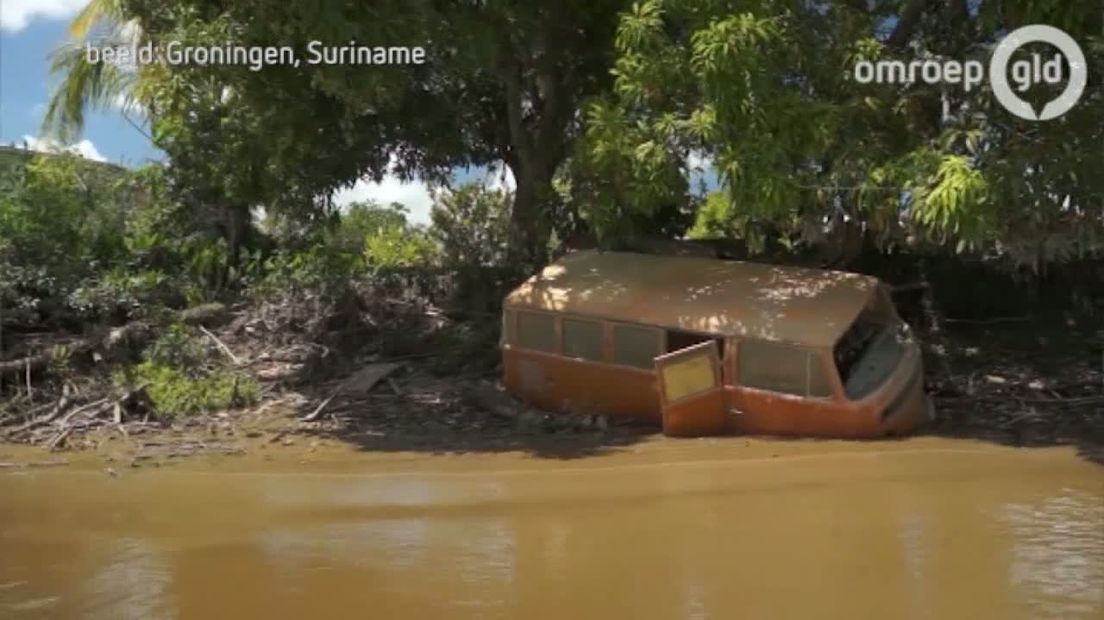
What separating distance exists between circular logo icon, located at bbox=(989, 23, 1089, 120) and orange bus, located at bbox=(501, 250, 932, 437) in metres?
2.03

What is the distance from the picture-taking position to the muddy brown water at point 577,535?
6012 millimetres

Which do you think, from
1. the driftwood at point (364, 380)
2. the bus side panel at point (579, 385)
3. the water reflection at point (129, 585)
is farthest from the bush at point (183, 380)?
the water reflection at point (129, 585)

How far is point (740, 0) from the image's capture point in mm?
9766

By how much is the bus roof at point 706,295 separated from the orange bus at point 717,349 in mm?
12

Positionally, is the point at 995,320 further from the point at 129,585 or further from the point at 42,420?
the point at 42,420

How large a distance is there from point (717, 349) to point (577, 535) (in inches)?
136

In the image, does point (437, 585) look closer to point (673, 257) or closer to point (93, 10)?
point (673, 257)

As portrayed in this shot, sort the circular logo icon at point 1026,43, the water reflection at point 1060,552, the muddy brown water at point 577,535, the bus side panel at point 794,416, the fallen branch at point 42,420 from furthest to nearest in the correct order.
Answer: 1. the fallen branch at point 42,420
2. the bus side panel at point 794,416
3. the circular logo icon at point 1026,43
4. the muddy brown water at point 577,535
5. the water reflection at point 1060,552

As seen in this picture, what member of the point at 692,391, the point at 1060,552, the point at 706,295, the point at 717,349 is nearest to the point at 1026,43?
the point at 706,295

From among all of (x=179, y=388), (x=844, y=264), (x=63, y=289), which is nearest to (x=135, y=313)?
(x=63, y=289)

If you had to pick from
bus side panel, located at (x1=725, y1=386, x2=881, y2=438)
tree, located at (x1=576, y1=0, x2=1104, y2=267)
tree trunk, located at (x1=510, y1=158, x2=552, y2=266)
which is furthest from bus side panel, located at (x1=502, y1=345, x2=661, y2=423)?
tree trunk, located at (x1=510, y1=158, x2=552, y2=266)

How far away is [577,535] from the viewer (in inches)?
288

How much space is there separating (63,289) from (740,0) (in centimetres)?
884

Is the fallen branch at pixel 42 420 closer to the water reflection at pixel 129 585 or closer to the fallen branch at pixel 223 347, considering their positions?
the fallen branch at pixel 223 347
